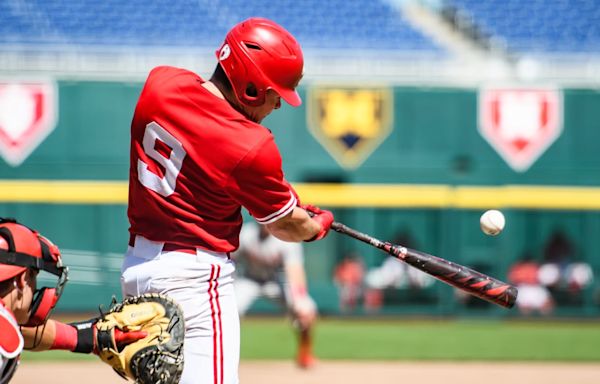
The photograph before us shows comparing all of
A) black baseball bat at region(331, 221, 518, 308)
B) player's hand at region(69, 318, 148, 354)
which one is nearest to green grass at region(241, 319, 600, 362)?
black baseball bat at region(331, 221, 518, 308)

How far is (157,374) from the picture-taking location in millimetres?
3371

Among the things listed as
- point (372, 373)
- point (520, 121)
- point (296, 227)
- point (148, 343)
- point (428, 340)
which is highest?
point (520, 121)

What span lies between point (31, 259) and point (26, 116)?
419 inches

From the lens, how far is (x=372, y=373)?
8.09 meters

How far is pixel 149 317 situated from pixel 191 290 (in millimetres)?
232

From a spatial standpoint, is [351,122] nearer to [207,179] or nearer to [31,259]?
[207,179]

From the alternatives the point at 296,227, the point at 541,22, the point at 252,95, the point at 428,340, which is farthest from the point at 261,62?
the point at 541,22

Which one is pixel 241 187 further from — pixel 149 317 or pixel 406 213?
pixel 406 213

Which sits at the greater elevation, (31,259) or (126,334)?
(31,259)

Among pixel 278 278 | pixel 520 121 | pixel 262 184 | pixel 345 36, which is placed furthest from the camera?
pixel 345 36

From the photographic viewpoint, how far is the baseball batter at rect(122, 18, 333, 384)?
3.47 m

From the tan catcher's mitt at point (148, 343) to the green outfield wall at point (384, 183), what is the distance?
951 cm

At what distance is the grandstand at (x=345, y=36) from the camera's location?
13180mm

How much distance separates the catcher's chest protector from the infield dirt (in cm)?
483
